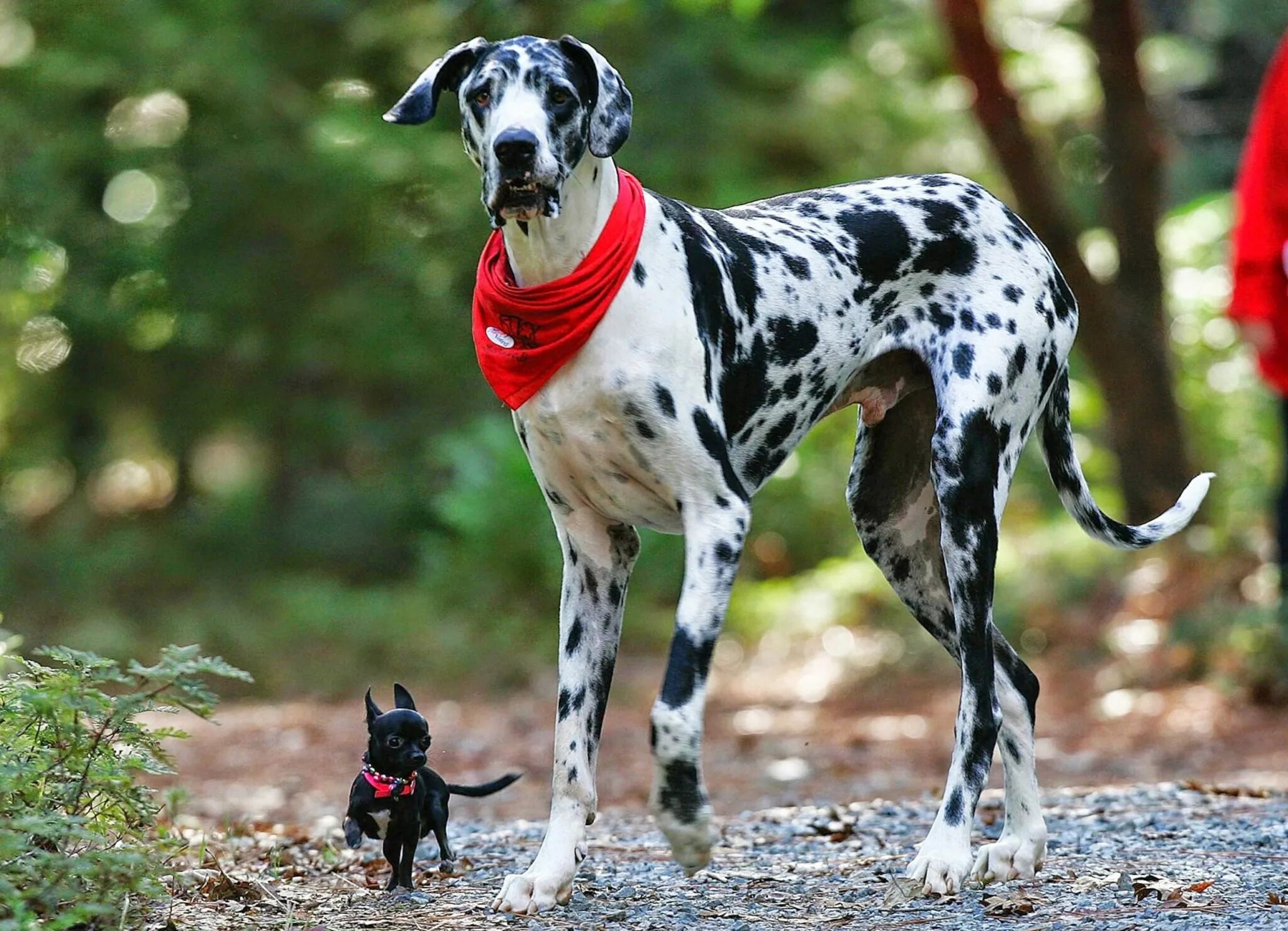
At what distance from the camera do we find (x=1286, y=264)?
7797 mm

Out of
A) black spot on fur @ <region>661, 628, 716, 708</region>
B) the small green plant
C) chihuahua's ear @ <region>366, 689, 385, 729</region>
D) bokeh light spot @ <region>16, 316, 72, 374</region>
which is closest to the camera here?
the small green plant

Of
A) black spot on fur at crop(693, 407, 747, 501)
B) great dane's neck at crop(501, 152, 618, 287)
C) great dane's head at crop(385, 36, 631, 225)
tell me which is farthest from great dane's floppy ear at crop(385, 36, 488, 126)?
black spot on fur at crop(693, 407, 747, 501)

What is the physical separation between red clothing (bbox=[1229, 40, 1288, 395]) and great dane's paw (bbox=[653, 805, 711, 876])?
17.9ft

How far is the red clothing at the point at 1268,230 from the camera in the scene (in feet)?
26.7

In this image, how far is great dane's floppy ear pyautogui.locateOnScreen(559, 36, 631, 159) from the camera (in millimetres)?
4102

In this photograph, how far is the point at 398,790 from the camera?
428cm

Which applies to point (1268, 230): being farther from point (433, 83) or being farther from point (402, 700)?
point (402, 700)

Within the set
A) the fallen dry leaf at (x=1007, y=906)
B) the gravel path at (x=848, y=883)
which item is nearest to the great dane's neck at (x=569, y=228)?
the gravel path at (x=848, y=883)

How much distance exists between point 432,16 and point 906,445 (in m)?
10.8

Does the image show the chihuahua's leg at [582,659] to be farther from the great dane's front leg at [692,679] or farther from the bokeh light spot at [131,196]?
the bokeh light spot at [131,196]

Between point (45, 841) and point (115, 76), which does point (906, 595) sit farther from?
point (115, 76)

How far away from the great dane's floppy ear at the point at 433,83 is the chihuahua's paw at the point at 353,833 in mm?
1841

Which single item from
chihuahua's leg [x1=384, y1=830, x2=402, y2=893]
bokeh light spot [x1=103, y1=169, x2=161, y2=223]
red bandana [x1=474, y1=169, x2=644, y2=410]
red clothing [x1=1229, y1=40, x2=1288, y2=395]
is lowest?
chihuahua's leg [x1=384, y1=830, x2=402, y2=893]

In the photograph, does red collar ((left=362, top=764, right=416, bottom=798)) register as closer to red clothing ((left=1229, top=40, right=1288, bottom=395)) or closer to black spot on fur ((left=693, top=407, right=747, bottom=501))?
black spot on fur ((left=693, top=407, right=747, bottom=501))
